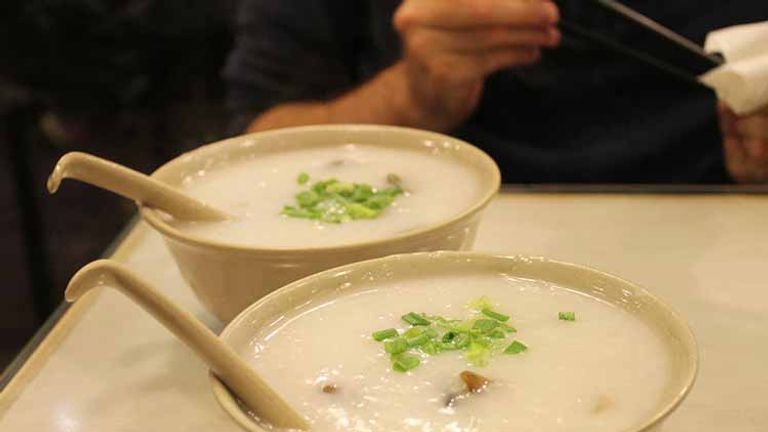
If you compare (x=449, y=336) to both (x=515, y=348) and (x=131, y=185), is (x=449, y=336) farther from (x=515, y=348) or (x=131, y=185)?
(x=131, y=185)

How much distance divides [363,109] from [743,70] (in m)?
0.75

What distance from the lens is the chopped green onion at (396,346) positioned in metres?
0.80

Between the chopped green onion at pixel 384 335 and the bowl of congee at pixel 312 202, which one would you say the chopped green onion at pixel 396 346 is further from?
the bowl of congee at pixel 312 202

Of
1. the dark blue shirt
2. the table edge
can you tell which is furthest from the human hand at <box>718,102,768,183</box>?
the table edge

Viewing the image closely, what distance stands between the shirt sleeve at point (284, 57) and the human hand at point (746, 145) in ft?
2.75

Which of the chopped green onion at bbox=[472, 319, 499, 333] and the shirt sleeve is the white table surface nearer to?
the chopped green onion at bbox=[472, 319, 499, 333]

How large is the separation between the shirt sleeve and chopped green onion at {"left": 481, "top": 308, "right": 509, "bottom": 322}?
1.24 meters

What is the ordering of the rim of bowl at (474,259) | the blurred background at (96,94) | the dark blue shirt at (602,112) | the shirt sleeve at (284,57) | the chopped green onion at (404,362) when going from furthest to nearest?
the blurred background at (96,94)
the shirt sleeve at (284,57)
the dark blue shirt at (602,112)
the chopped green onion at (404,362)
the rim of bowl at (474,259)

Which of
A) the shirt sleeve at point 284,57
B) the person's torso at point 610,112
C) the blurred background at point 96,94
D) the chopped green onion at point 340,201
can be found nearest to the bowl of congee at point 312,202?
the chopped green onion at point 340,201

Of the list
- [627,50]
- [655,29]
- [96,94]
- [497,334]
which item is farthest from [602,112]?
[96,94]

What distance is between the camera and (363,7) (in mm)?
2023

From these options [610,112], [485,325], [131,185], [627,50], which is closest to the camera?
[485,325]

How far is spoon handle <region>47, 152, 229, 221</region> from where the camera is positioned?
987 mm

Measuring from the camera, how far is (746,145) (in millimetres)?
1484
